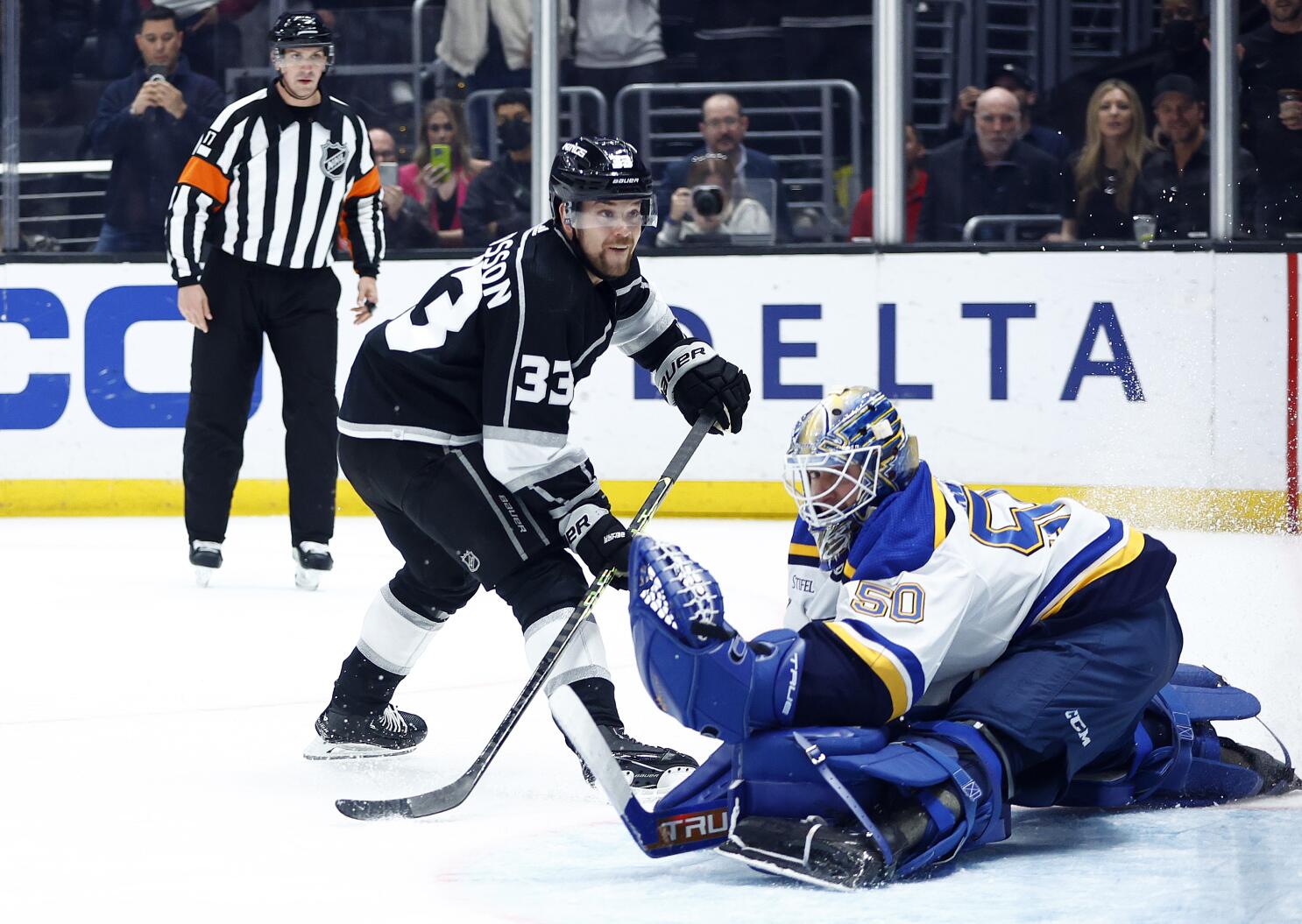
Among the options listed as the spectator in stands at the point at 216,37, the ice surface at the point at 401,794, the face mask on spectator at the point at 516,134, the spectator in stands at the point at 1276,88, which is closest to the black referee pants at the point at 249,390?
the ice surface at the point at 401,794

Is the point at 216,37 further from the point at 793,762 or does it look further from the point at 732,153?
the point at 793,762

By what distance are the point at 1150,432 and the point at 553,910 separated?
4225mm

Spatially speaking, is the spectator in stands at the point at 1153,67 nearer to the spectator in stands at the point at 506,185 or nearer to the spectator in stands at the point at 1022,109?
the spectator in stands at the point at 1022,109

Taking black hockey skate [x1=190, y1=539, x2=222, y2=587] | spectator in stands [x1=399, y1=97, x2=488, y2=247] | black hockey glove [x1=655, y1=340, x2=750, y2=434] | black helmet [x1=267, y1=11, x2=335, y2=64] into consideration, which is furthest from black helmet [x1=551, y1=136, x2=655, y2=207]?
spectator in stands [x1=399, y1=97, x2=488, y2=247]

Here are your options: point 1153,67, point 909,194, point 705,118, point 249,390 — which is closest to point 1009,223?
point 909,194

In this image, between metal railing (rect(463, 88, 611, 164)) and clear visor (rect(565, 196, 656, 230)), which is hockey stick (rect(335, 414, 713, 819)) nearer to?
clear visor (rect(565, 196, 656, 230))

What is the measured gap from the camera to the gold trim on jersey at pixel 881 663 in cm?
220

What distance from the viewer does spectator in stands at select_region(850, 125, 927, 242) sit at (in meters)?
6.30

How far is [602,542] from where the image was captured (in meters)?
2.61

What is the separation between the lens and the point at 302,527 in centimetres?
494

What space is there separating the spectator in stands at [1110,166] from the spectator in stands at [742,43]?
1.09 metres

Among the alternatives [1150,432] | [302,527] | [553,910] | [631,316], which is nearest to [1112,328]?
[1150,432]

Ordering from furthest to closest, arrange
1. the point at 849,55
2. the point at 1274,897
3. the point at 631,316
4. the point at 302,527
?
the point at 849,55 → the point at 302,527 → the point at 631,316 → the point at 1274,897

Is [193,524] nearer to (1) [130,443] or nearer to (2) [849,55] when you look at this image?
(1) [130,443]
